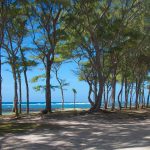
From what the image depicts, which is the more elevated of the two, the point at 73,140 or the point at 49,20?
the point at 49,20

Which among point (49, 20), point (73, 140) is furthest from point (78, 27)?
point (73, 140)

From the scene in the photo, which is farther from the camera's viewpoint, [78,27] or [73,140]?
[78,27]

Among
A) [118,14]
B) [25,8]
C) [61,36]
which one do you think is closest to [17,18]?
[25,8]

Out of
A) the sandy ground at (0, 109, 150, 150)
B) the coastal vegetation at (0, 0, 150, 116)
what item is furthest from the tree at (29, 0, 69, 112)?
the sandy ground at (0, 109, 150, 150)

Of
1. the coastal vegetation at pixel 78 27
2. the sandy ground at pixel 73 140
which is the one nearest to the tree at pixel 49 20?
the coastal vegetation at pixel 78 27

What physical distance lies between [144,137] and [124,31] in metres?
19.7

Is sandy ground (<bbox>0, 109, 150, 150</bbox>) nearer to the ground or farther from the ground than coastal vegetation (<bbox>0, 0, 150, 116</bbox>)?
nearer to the ground

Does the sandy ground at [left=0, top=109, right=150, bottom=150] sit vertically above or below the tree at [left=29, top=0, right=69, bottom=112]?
below

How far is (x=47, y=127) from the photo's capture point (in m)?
20.0

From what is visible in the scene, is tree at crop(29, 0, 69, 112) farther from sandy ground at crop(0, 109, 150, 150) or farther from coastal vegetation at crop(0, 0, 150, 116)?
sandy ground at crop(0, 109, 150, 150)

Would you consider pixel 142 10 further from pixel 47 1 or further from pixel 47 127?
pixel 47 127

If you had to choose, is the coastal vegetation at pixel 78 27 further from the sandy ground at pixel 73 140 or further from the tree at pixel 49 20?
the sandy ground at pixel 73 140

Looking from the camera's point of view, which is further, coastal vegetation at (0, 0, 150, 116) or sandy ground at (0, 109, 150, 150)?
coastal vegetation at (0, 0, 150, 116)

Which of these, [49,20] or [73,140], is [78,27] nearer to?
[49,20]
